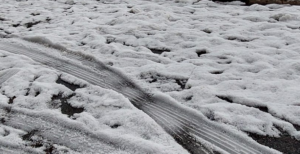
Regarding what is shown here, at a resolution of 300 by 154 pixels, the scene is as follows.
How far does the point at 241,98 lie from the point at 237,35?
2284 mm

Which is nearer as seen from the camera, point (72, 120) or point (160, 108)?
point (72, 120)

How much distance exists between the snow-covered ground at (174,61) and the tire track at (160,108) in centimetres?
16

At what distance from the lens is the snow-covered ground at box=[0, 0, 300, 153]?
135 inches

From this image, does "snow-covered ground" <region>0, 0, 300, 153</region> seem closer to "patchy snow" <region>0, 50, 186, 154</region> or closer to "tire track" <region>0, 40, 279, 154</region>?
"patchy snow" <region>0, 50, 186, 154</region>

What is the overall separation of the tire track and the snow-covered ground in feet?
0.52

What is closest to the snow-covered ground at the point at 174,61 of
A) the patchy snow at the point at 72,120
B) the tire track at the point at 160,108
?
the patchy snow at the point at 72,120

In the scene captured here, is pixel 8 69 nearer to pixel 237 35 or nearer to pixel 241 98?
→ pixel 241 98

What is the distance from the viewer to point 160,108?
3754 millimetres

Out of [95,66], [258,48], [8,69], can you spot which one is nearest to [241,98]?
[258,48]

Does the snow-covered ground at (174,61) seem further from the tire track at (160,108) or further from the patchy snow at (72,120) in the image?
the tire track at (160,108)

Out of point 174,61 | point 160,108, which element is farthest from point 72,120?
point 174,61

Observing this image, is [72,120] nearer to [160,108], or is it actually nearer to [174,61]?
[160,108]

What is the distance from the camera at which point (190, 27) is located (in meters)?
6.25

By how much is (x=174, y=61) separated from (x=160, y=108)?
55.9 inches
